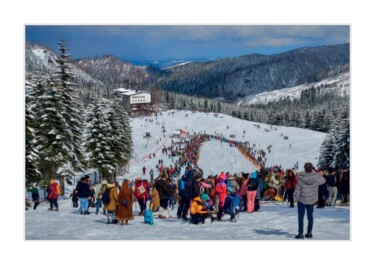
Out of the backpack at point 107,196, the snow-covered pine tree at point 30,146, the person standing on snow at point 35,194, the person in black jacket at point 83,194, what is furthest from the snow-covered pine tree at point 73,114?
the backpack at point 107,196

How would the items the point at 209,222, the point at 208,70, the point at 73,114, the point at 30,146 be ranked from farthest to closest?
1. the point at 73,114
2. the point at 208,70
3. the point at 30,146
4. the point at 209,222

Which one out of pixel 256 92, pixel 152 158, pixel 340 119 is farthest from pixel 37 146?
pixel 340 119

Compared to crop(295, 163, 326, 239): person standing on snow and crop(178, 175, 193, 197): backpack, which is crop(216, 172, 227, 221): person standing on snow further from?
crop(295, 163, 326, 239): person standing on snow

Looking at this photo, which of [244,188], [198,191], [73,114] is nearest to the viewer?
[198,191]

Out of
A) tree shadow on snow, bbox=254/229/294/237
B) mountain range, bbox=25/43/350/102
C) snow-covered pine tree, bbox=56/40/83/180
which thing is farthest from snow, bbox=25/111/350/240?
snow-covered pine tree, bbox=56/40/83/180

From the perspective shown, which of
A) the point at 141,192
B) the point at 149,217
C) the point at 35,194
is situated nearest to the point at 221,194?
the point at 149,217

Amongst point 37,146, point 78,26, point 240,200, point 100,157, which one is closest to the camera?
point 240,200

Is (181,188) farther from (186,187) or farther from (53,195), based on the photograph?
(53,195)
